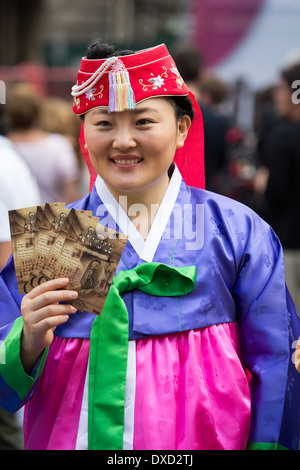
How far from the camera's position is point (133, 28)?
15.5m

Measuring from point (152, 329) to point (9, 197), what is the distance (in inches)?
44.5

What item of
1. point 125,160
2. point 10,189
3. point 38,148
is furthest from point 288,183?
point 125,160

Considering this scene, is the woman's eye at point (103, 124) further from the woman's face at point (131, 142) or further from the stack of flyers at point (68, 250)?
the stack of flyers at point (68, 250)

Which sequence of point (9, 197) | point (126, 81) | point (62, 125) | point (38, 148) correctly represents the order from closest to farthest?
point (126, 81), point (9, 197), point (38, 148), point (62, 125)

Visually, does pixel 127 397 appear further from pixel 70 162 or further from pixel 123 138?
pixel 70 162

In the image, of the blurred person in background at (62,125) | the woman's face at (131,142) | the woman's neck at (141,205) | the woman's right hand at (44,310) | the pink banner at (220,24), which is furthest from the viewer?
the pink banner at (220,24)

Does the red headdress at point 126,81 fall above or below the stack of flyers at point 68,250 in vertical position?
above

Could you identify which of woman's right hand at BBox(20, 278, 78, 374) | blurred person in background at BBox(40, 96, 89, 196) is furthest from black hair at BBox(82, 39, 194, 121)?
blurred person in background at BBox(40, 96, 89, 196)

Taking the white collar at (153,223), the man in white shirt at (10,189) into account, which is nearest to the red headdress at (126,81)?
the white collar at (153,223)

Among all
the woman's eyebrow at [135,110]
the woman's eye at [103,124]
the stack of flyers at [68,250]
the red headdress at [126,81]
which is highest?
the red headdress at [126,81]

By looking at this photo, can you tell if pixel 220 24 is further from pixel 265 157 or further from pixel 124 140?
pixel 124 140

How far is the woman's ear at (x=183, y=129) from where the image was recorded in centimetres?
Answer: 205

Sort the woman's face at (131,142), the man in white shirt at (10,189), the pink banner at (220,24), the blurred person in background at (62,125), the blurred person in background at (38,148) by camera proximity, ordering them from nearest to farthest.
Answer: the woman's face at (131,142), the man in white shirt at (10,189), the blurred person in background at (38,148), the blurred person in background at (62,125), the pink banner at (220,24)

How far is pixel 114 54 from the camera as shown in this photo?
193 centimetres
